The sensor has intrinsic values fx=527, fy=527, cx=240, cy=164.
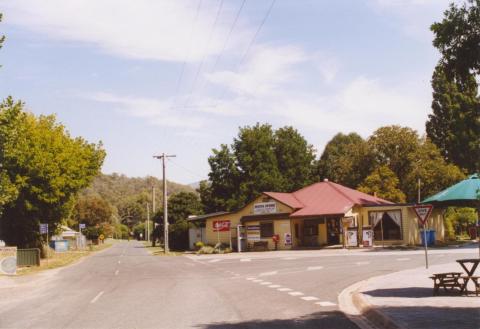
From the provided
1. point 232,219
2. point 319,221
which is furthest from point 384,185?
point 232,219

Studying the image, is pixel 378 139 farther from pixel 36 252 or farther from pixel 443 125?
pixel 36 252

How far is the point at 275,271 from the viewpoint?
76.3ft

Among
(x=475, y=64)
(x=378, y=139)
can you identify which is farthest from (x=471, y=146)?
(x=378, y=139)

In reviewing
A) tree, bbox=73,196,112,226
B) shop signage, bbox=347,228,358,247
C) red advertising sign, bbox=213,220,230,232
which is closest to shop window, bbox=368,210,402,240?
shop signage, bbox=347,228,358,247

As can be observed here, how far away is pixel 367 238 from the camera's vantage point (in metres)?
40.2

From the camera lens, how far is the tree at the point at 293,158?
73.4 m

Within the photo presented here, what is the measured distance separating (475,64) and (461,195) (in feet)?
113

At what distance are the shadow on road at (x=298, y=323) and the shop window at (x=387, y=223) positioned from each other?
33.3 m

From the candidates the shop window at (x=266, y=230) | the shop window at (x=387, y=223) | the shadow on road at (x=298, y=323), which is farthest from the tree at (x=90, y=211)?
the shadow on road at (x=298, y=323)

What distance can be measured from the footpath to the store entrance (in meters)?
30.2

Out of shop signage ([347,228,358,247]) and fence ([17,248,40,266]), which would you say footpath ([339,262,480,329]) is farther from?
fence ([17,248,40,266])

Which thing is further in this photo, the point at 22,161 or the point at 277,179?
the point at 277,179

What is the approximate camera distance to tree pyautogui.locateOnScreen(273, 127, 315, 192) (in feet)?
241

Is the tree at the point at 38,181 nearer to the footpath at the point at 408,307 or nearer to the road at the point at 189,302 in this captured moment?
the road at the point at 189,302
